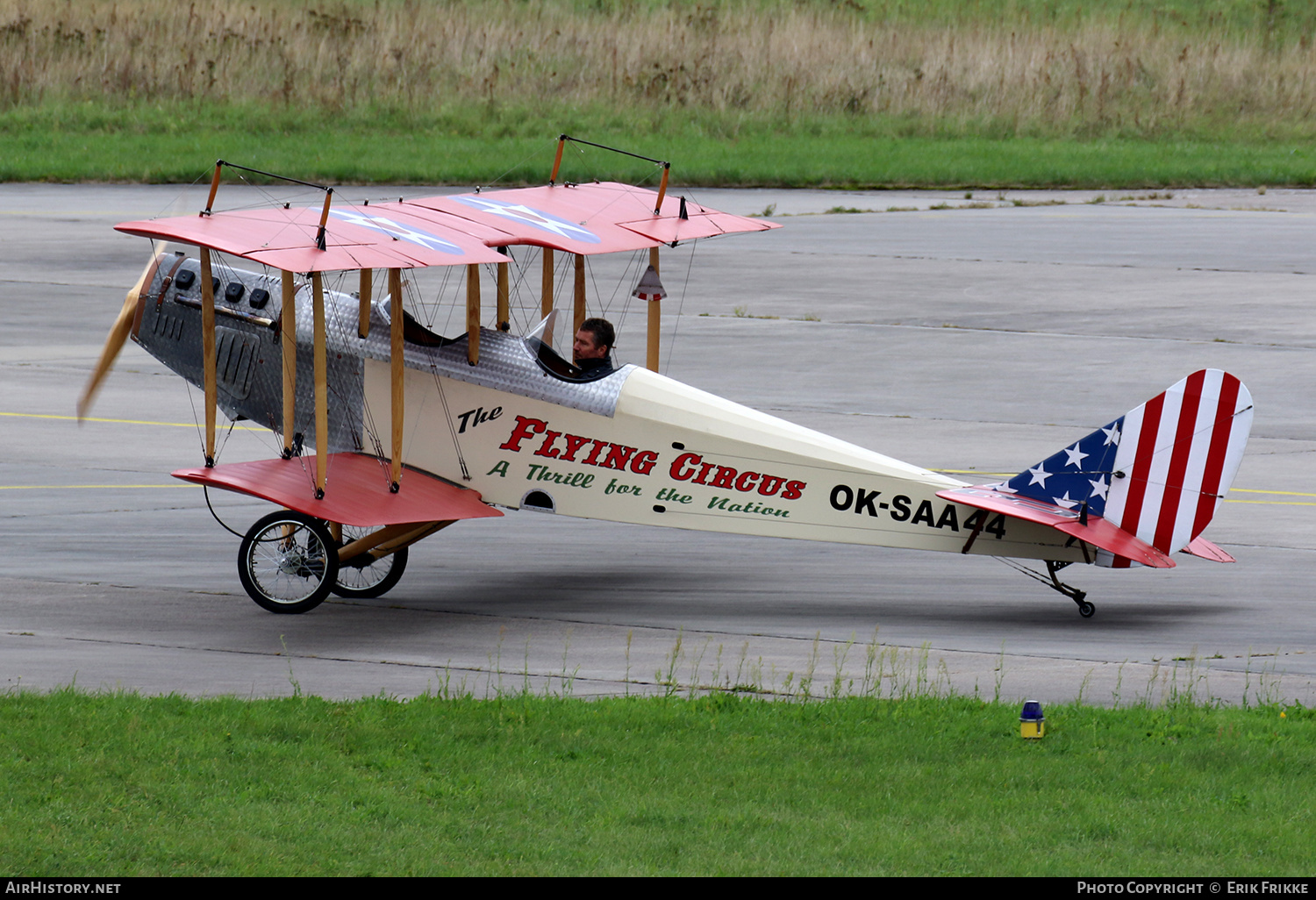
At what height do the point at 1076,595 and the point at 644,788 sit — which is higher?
the point at 644,788

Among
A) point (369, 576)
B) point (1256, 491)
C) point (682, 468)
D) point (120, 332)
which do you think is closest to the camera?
point (682, 468)

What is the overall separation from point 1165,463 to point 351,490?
5813mm

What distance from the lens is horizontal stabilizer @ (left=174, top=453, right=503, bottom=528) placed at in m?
12.8

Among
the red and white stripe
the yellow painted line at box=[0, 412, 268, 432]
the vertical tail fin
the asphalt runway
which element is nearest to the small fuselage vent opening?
the asphalt runway

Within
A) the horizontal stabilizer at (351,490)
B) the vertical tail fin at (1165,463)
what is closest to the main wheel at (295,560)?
the horizontal stabilizer at (351,490)

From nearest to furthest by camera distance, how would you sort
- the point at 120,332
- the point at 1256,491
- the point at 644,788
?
1. the point at 644,788
2. the point at 120,332
3. the point at 1256,491

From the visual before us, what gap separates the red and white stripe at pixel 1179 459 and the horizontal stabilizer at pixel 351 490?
4.57 m

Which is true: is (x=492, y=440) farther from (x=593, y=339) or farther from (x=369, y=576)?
(x=369, y=576)

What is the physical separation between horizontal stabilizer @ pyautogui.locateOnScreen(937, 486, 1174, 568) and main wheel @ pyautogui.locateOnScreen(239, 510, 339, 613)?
4567 mm

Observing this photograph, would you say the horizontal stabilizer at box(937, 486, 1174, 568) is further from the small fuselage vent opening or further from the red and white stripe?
the small fuselage vent opening

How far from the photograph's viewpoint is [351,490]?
523 inches

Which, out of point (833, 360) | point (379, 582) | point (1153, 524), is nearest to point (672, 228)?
point (379, 582)

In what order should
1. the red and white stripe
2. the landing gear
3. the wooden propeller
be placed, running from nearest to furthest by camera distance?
the red and white stripe
the landing gear
the wooden propeller

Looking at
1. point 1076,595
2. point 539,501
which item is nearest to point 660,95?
point 539,501
